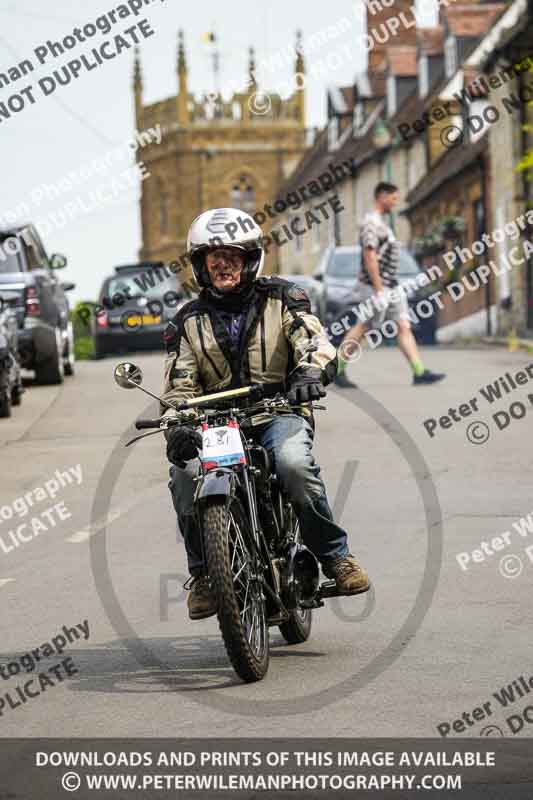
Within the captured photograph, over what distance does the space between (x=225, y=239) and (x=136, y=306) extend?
22.8 meters

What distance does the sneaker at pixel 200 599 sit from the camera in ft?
21.2

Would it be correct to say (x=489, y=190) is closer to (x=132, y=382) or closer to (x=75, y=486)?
(x=75, y=486)

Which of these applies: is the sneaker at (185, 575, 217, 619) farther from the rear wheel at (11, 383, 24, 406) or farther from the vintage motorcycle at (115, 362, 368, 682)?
the rear wheel at (11, 383, 24, 406)

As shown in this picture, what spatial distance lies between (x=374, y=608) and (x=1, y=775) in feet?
9.67

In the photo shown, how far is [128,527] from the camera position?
1029 centimetres

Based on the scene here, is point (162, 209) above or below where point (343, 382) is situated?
above

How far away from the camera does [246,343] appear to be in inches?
264

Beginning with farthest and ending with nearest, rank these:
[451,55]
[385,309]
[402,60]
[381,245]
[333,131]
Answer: [333,131] < [402,60] < [451,55] < [381,245] < [385,309]

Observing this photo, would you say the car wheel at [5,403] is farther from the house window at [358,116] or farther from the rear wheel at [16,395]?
the house window at [358,116]

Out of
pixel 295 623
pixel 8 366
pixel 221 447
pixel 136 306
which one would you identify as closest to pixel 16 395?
pixel 8 366

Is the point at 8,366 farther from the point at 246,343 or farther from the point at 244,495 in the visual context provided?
the point at 244,495

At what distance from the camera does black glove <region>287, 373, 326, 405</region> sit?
6.41 meters

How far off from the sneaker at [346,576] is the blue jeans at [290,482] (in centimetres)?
12

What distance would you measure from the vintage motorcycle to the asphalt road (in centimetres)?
20
